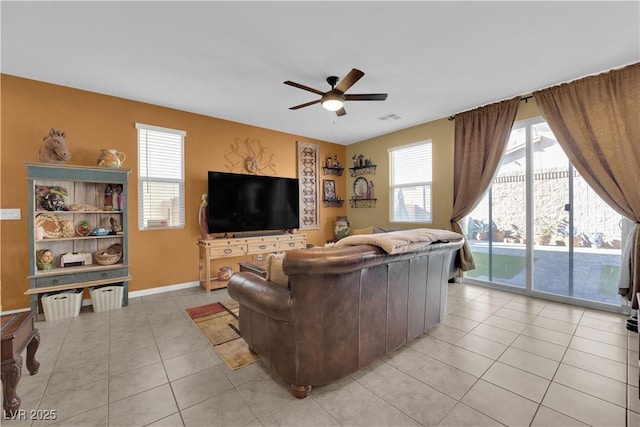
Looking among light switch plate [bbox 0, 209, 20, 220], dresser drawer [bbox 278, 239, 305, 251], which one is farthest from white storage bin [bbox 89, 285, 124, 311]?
dresser drawer [bbox 278, 239, 305, 251]

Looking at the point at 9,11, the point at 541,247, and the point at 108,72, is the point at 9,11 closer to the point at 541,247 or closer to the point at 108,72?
the point at 108,72

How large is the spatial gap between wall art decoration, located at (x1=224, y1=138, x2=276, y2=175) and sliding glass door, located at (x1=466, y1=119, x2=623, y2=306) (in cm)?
373

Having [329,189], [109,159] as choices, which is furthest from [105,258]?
[329,189]

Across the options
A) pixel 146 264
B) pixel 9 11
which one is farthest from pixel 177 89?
pixel 146 264

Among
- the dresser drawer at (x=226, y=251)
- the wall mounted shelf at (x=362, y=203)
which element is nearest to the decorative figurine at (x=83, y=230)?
the dresser drawer at (x=226, y=251)

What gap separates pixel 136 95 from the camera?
139 inches

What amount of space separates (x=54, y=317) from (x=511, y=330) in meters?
4.89

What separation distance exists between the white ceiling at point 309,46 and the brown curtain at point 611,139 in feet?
0.65

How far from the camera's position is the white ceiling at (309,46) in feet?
6.75

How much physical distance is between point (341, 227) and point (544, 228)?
11.2 feet

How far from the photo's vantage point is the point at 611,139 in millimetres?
2881

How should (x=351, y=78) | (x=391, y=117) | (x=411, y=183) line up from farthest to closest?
(x=411, y=183), (x=391, y=117), (x=351, y=78)

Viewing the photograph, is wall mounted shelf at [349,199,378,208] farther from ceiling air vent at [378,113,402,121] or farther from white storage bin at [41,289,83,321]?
white storage bin at [41,289,83,321]

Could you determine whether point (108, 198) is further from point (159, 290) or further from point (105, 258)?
point (159, 290)
